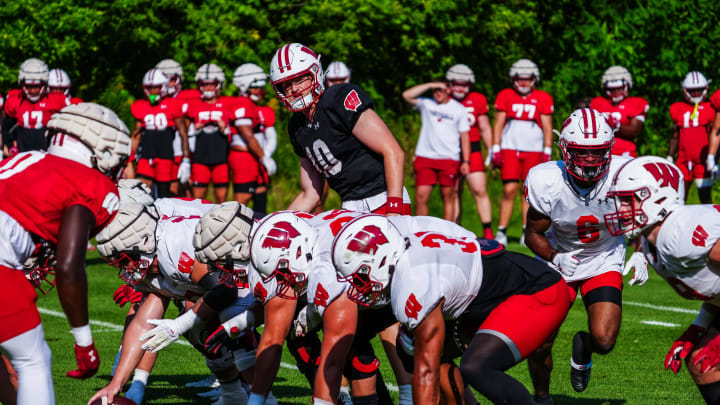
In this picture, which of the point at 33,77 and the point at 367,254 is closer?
the point at 367,254

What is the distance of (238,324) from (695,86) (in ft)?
30.8

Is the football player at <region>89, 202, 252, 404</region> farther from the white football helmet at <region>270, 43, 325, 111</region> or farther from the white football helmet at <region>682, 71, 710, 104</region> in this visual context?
the white football helmet at <region>682, 71, 710, 104</region>

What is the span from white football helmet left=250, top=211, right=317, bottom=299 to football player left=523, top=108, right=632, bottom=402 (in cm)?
165

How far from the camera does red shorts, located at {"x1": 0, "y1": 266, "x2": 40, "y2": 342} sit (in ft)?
13.4

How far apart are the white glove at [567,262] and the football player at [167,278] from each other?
73.8 inches

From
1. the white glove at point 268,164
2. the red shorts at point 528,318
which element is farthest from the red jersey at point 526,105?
the red shorts at point 528,318

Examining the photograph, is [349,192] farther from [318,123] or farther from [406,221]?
[406,221]

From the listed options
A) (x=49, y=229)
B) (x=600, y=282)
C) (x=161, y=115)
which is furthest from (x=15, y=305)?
(x=161, y=115)

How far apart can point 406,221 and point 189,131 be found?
855 cm

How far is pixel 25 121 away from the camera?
12.2 m

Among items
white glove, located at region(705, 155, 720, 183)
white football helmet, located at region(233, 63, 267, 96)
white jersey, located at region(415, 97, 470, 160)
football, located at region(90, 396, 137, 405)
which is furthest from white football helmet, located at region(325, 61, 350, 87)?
football, located at region(90, 396, 137, 405)

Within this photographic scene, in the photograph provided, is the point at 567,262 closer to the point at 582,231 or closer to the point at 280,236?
the point at 582,231

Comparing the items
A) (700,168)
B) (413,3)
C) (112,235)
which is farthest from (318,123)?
(413,3)

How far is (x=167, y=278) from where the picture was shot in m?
5.64
